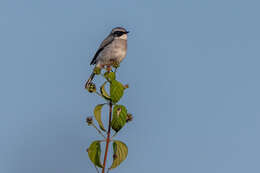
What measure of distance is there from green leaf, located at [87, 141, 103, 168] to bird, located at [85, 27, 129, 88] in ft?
22.4

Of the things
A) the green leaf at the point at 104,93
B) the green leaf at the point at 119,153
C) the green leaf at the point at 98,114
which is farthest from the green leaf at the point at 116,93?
the green leaf at the point at 119,153

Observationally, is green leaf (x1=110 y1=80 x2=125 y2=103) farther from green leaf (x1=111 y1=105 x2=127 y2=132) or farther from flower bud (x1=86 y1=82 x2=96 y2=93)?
flower bud (x1=86 y1=82 x2=96 y2=93)

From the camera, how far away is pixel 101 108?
13.7 ft

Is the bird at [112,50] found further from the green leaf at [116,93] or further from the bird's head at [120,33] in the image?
the green leaf at [116,93]

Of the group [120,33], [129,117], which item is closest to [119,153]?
[129,117]

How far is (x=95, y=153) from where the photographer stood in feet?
12.4

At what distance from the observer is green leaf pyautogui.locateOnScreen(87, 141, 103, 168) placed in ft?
12.4

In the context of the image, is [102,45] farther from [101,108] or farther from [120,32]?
[101,108]

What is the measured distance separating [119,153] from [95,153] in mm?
226

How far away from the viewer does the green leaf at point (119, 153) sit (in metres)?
3.75

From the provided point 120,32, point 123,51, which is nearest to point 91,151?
point 123,51

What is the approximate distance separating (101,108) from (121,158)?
25.3 inches

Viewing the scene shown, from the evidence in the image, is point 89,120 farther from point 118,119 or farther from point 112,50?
point 112,50

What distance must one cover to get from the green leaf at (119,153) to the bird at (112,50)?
6883mm
